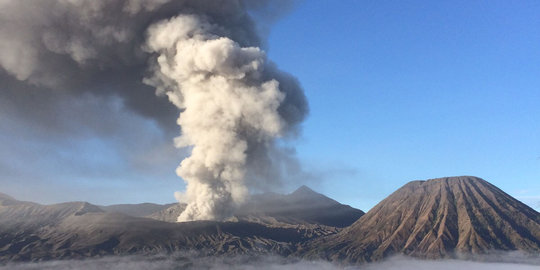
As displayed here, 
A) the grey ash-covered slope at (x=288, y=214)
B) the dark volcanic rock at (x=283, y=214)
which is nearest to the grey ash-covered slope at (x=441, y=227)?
the dark volcanic rock at (x=283, y=214)

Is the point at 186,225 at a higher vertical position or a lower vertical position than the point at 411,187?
lower

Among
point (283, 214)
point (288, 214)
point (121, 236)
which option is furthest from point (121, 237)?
point (288, 214)

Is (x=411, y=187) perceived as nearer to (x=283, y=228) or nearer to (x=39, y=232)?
(x=283, y=228)

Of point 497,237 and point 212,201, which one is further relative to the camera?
point 497,237

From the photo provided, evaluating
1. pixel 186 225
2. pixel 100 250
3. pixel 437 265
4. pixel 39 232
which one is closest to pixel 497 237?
pixel 437 265

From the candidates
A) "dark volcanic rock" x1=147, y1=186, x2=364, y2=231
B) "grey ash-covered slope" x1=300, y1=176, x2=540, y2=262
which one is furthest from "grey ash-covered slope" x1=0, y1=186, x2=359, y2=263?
"dark volcanic rock" x1=147, y1=186, x2=364, y2=231

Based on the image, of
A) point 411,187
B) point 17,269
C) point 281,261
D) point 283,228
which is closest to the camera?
point 17,269
